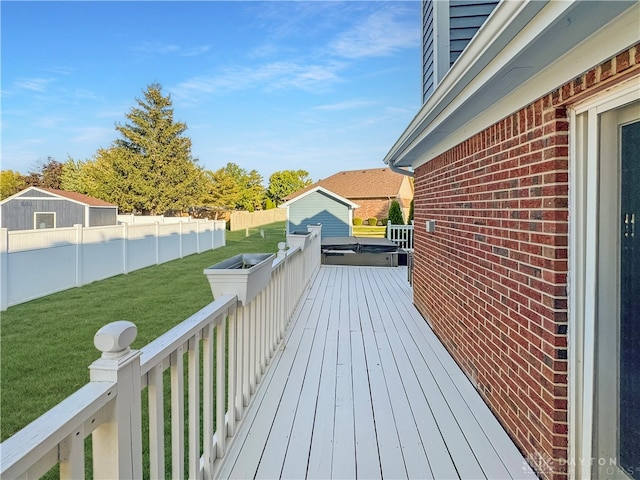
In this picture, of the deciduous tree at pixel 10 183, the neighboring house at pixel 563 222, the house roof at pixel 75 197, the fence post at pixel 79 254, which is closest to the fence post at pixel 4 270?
the fence post at pixel 79 254

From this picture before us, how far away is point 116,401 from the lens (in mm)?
1071

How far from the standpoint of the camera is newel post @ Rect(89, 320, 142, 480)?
1.05m

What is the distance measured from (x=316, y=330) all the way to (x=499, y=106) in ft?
10.2

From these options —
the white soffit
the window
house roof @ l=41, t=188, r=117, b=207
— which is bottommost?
the window

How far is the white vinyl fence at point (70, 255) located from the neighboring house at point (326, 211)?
8.25 meters

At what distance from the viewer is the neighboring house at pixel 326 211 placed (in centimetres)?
2031

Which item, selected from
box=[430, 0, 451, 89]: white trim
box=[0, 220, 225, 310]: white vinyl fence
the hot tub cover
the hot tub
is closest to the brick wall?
box=[430, 0, 451, 89]: white trim

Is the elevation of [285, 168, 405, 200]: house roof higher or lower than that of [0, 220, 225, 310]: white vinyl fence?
higher

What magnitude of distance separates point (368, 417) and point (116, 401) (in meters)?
1.94

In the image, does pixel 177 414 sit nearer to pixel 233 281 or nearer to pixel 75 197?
pixel 233 281

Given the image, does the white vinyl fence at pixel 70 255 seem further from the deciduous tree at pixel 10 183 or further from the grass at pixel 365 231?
the deciduous tree at pixel 10 183

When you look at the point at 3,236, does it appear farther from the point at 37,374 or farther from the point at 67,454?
the point at 67,454

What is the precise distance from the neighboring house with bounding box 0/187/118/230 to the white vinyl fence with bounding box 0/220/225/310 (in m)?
8.64

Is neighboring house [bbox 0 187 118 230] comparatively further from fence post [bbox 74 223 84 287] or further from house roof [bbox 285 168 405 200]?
house roof [bbox 285 168 405 200]
